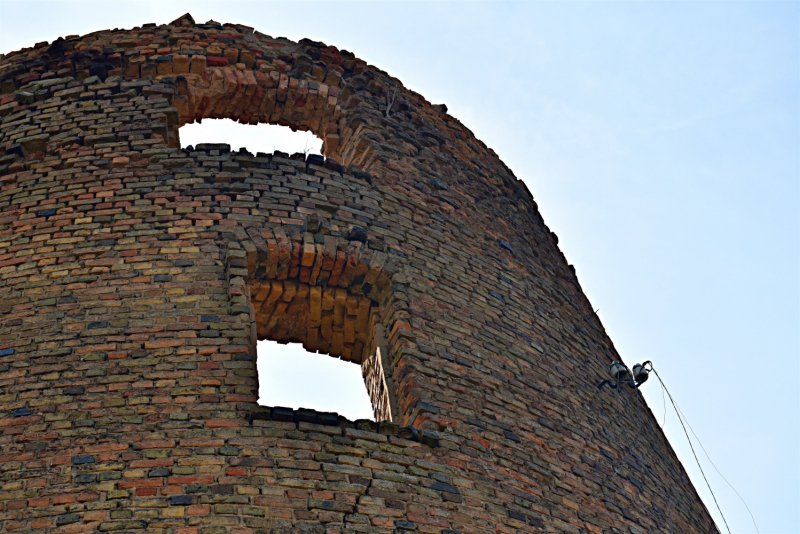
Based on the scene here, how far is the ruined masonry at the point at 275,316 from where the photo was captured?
470cm

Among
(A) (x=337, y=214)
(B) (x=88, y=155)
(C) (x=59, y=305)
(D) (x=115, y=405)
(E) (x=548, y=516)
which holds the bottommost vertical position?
(E) (x=548, y=516)

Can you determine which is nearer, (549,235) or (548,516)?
(548,516)

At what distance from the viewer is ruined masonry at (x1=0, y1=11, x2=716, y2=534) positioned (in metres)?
4.70

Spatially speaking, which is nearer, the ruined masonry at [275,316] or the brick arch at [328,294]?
the ruined masonry at [275,316]

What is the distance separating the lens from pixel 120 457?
4.66m

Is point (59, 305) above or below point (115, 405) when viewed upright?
above

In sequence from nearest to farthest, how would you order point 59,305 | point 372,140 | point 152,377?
point 152,377, point 59,305, point 372,140

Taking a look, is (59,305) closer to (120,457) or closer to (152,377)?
(152,377)

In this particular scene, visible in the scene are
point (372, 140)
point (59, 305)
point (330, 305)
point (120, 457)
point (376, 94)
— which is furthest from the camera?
point (376, 94)

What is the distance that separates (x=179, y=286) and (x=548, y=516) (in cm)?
238

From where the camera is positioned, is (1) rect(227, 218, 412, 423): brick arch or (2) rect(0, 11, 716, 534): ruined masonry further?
(1) rect(227, 218, 412, 423): brick arch

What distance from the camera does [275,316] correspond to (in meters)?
6.40

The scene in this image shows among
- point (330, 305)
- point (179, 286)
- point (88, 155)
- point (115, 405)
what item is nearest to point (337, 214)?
point (330, 305)

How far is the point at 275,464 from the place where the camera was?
187 inches
